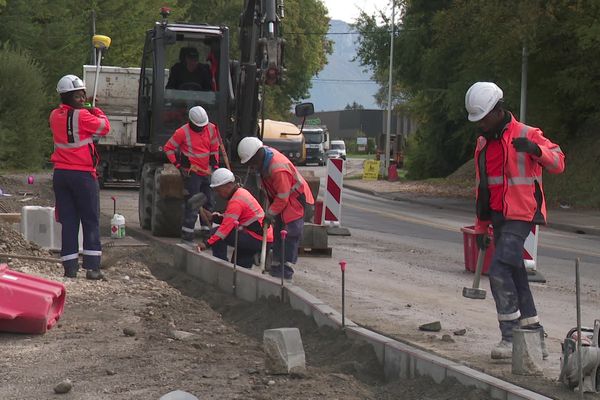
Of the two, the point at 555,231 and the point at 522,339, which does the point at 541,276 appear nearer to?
the point at 522,339

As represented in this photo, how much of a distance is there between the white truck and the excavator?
11.7 m

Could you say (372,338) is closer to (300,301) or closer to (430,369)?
(430,369)

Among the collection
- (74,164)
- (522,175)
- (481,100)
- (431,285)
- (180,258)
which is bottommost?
(431,285)

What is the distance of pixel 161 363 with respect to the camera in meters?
8.14

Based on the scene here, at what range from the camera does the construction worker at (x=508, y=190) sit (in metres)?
8.71

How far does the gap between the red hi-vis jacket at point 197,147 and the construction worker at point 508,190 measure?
302 inches

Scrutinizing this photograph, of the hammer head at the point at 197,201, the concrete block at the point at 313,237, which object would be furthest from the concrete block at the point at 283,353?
the concrete block at the point at 313,237

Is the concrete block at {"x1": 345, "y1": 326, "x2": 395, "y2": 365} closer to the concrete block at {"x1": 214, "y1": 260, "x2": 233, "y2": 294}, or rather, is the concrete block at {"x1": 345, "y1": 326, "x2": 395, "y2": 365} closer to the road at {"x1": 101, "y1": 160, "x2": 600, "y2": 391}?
the road at {"x1": 101, "y1": 160, "x2": 600, "y2": 391}

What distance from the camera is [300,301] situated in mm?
10336

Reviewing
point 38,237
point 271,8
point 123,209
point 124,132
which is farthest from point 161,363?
point 124,132

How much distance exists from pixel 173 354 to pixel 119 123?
22.6 metres

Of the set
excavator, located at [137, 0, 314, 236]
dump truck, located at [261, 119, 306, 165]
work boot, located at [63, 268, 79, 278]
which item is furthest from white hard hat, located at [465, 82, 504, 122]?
dump truck, located at [261, 119, 306, 165]

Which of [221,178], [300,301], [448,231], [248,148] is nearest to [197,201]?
[221,178]

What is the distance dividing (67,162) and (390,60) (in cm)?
4118
